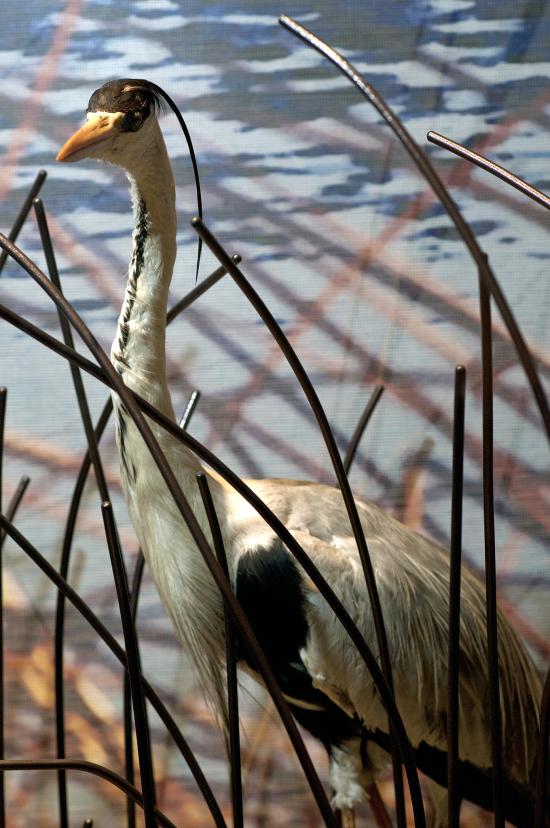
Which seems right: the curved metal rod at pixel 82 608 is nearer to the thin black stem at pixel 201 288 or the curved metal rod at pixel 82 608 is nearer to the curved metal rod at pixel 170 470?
the curved metal rod at pixel 170 470

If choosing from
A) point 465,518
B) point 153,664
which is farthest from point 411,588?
point 153,664

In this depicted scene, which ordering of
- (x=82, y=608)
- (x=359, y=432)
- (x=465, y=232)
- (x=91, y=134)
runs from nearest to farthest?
(x=465, y=232), (x=82, y=608), (x=91, y=134), (x=359, y=432)

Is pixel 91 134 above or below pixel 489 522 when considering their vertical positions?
above

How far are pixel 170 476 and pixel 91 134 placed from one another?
0.33 meters

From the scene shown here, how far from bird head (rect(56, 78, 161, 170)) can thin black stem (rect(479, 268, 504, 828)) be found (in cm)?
35

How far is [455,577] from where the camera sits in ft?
1.59

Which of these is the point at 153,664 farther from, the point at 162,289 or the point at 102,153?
the point at 102,153

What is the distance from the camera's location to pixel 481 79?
41.9 inches

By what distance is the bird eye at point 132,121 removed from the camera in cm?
69

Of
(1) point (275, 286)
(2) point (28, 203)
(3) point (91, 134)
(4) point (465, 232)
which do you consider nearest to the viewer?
(4) point (465, 232)

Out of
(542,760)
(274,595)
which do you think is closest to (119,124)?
(274,595)

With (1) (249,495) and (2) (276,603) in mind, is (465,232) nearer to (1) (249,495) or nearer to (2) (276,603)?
(1) (249,495)

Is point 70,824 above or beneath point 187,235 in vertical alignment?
beneath

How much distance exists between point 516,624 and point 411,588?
0.37m
